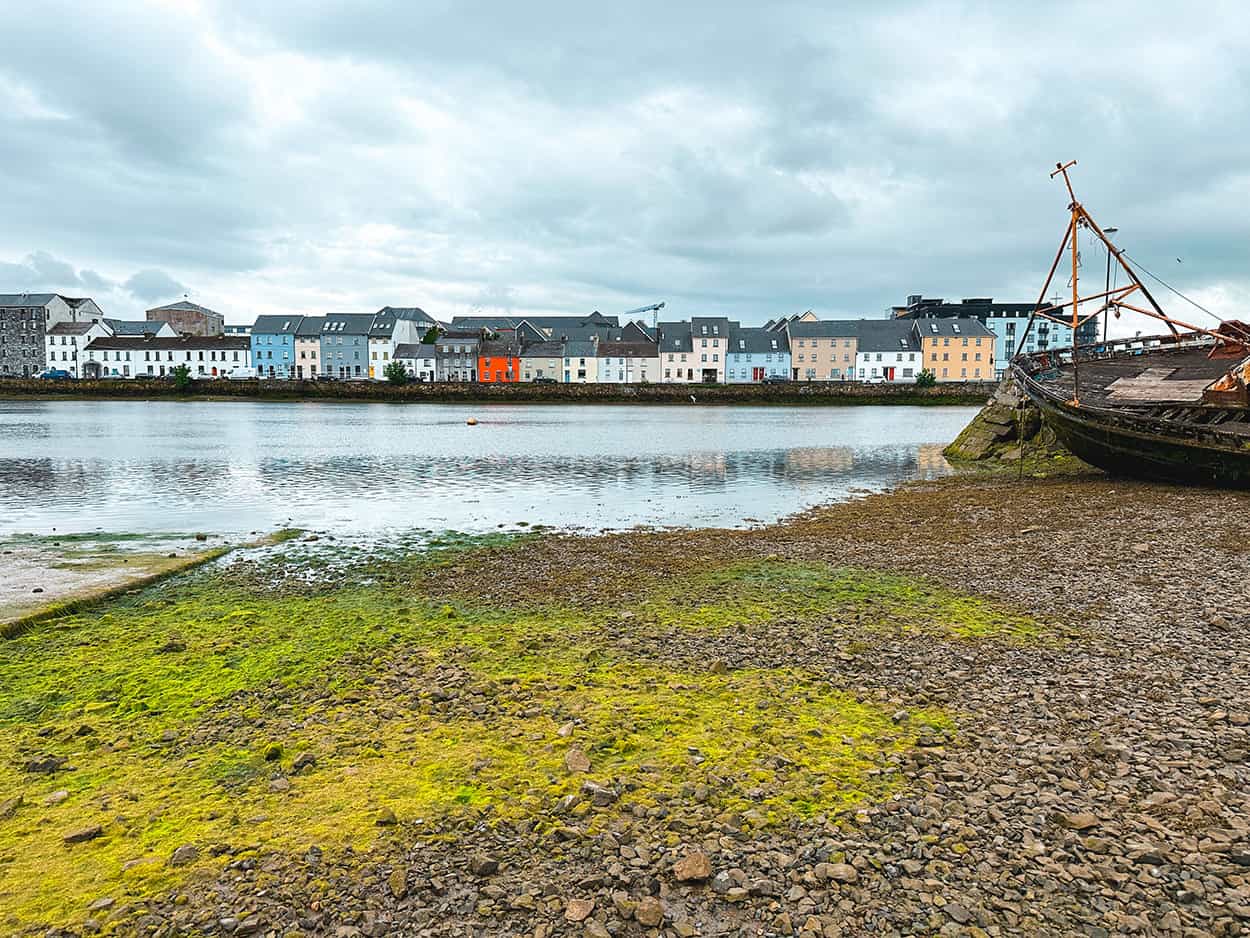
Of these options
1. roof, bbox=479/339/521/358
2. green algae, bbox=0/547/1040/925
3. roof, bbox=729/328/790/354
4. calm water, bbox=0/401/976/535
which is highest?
roof, bbox=729/328/790/354

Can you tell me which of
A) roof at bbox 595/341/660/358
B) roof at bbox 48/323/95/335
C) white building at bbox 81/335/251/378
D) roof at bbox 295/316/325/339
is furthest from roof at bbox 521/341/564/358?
roof at bbox 48/323/95/335

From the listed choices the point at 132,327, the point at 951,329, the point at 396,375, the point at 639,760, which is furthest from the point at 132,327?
the point at 639,760

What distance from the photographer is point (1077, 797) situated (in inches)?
213

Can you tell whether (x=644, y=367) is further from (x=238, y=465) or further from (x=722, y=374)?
(x=238, y=465)

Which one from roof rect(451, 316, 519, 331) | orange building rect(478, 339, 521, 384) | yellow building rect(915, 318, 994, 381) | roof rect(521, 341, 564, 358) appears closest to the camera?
yellow building rect(915, 318, 994, 381)

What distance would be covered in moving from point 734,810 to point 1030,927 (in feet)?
5.88

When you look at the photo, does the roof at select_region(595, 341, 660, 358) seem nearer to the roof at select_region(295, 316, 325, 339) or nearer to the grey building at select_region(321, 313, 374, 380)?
the grey building at select_region(321, 313, 374, 380)

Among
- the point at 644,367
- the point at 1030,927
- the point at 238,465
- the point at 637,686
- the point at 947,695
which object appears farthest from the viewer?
the point at 644,367

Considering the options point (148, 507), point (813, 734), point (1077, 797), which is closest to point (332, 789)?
point (813, 734)

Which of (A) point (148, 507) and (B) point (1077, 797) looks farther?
(A) point (148, 507)

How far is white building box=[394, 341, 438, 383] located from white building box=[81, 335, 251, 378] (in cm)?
2823

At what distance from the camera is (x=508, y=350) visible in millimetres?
147000

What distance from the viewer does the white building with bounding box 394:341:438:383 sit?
148 metres

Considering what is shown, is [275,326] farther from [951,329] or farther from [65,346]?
[951,329]
